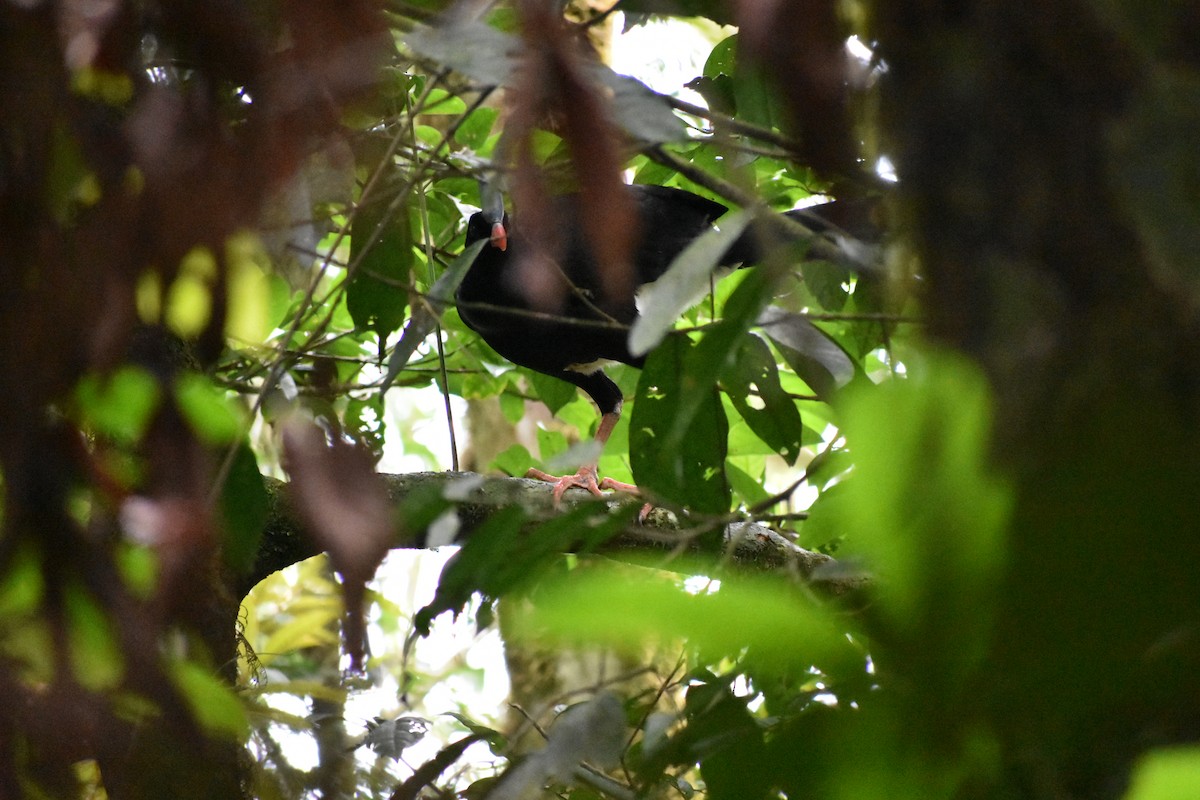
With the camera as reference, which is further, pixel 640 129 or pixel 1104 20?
pixel 640 129

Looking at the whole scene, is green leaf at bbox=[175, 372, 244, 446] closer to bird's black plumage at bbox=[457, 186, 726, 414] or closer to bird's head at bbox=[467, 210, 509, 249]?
bird's black plumage at bbox=[457, 186, 726, 414]

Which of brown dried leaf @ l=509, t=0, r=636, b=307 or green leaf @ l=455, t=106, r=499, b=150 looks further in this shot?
green leaf @ l=455, t=106, r=499, b=150

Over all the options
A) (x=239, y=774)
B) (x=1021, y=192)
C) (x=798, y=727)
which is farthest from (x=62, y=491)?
(x=239, y=774)

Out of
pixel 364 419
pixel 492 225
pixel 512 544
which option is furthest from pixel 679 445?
pixel 492 225

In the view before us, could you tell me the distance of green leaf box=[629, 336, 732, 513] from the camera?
136 centimetres

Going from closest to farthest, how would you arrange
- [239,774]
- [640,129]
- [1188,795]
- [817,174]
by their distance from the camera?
[1188,795] < [817,174] < [640,129] < [239,774]

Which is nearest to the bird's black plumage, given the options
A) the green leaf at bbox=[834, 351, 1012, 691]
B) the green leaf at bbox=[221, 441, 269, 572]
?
the green leaf at bbox=[221, 441, 269, 572]

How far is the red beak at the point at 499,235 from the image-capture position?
9.82 ft

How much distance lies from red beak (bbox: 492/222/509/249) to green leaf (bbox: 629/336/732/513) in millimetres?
1651

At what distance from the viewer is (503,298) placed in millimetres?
3250

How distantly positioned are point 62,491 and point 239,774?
980 mm

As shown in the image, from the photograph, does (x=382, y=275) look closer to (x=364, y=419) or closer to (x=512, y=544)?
(x=364, y=419)

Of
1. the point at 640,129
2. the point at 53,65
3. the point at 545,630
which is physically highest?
the point at 53,65

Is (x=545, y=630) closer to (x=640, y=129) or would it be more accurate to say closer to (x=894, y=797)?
(x=894, y=797)
